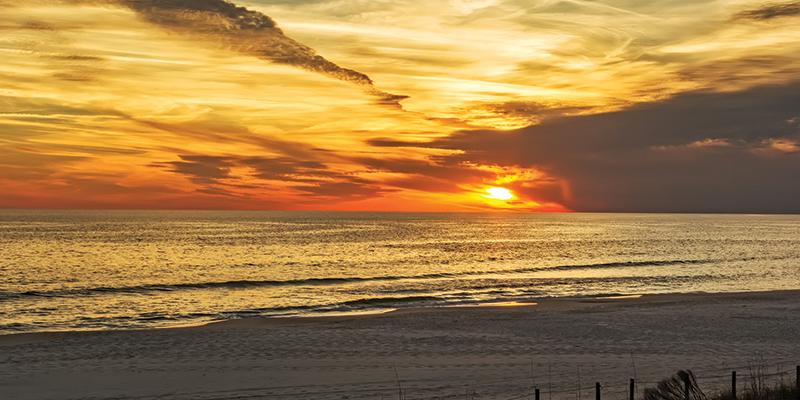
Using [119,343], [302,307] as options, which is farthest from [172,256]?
[119,343]

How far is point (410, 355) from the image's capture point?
22.7m

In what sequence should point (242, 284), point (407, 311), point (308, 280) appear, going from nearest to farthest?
point (407, 311) < point (242, 284) < point (308, 280)

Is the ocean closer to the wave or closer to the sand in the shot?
the wave

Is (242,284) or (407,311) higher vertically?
(407,311)

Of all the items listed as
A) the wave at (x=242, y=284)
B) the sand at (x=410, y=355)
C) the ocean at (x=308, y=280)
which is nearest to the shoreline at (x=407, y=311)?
the sand at (x=410, y=355)

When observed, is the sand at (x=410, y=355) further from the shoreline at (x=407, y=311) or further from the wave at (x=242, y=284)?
the wave at (x=242, y=284)

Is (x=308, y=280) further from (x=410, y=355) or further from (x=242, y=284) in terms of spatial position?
(x=410, y=355)

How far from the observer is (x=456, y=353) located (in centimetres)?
2309

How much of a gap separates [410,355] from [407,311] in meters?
11.9

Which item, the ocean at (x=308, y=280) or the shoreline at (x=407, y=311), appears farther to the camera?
the ocean at (x=308, y=280)

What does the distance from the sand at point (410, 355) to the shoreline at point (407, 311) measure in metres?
0.24

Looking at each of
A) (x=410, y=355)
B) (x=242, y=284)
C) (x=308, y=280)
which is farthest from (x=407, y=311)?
(x=242, y=284)

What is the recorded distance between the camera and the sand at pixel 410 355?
18109mm

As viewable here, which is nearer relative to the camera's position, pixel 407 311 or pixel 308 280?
pixel 407 311
